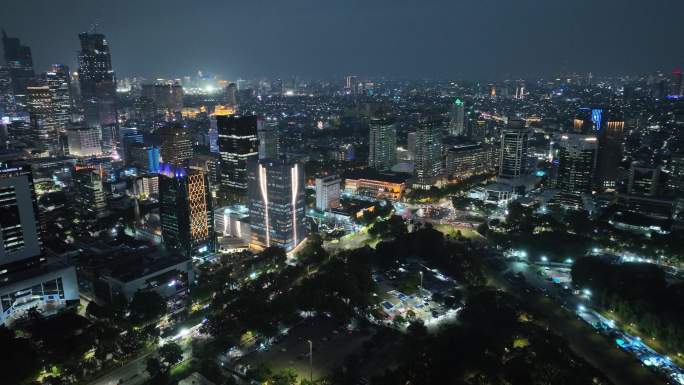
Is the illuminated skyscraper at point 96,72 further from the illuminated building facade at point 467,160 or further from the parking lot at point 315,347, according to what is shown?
the parking lot at point 315,347

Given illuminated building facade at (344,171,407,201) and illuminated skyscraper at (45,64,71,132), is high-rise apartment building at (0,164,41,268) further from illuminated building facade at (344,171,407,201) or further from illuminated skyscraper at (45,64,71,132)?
illuminated skyscraper at (45,64,71,132)

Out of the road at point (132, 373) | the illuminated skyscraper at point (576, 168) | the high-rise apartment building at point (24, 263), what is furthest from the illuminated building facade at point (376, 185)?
the road at point (132, 373)

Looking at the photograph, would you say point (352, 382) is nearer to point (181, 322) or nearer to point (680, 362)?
point (181, 322)

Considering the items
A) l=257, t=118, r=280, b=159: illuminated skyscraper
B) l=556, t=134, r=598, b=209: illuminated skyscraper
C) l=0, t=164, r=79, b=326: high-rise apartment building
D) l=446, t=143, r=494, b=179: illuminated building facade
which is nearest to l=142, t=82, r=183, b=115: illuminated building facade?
l=257, t=118, r=280, b=159: illuminated skyscraper

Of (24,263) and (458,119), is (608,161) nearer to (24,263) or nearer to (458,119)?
(458,119)

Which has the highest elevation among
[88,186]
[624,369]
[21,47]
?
[21,47]

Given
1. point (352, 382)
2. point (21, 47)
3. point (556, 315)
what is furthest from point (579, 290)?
point (21, 47)

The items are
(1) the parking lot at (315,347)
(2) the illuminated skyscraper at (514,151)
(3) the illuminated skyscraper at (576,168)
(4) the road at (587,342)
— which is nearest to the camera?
(4) the road at (587,342)
